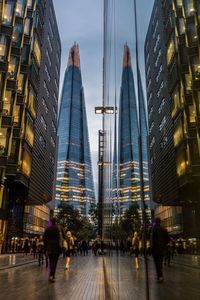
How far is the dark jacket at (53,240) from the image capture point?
28.1 ft

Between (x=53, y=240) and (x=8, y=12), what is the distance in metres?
29.3

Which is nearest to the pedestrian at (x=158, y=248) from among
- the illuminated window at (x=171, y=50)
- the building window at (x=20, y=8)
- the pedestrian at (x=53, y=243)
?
the illuminated window at (x=171, y=50)

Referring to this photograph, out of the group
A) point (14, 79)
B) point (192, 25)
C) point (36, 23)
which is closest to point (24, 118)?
point (14, 79)

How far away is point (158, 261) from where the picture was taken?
199cm

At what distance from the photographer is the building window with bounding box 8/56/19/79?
1222 inches

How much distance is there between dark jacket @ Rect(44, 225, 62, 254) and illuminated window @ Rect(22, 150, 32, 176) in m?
24.4

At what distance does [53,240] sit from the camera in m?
8.65

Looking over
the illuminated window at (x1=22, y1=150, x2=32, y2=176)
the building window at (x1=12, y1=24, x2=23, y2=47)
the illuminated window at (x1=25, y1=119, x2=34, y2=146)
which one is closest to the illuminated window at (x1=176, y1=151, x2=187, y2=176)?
the illuminated window at (x1=22, y1=150, x2=32, y2=176)

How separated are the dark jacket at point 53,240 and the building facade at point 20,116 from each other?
20.7m

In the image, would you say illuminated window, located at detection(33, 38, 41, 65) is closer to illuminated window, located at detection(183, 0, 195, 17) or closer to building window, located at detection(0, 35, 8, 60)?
building window, located at detection(0, 35, 8, 60)

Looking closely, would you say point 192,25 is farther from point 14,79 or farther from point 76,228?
point 76,228

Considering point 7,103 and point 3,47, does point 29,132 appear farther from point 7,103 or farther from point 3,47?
point 3,47

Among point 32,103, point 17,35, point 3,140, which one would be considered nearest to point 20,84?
point 32,103

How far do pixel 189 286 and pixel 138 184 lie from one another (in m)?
0.71
